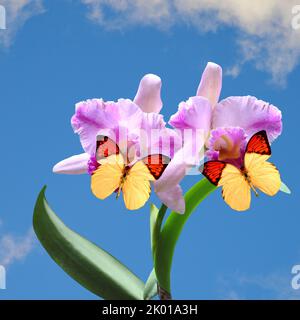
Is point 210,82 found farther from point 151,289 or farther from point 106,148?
point 151,289

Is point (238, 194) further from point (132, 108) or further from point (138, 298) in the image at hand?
point (138, 298)

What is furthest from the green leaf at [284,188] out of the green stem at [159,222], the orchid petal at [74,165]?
the orchid petal at [74,165]

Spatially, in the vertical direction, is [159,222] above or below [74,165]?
below

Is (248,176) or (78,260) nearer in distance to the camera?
(248,176)

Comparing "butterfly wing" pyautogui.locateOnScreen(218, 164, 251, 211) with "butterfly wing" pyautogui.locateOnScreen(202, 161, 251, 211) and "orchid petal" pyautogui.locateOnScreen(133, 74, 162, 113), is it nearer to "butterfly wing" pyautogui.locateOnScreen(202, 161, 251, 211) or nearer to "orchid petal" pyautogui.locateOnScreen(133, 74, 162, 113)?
"butterfly wing" pyautogui.locateOnScreen(202, 161, 251, 211)

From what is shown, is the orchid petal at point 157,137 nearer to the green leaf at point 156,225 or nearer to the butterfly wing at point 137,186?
the butterfly wing at point 137,186

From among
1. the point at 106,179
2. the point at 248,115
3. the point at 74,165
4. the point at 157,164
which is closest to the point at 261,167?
the point at 248,115
